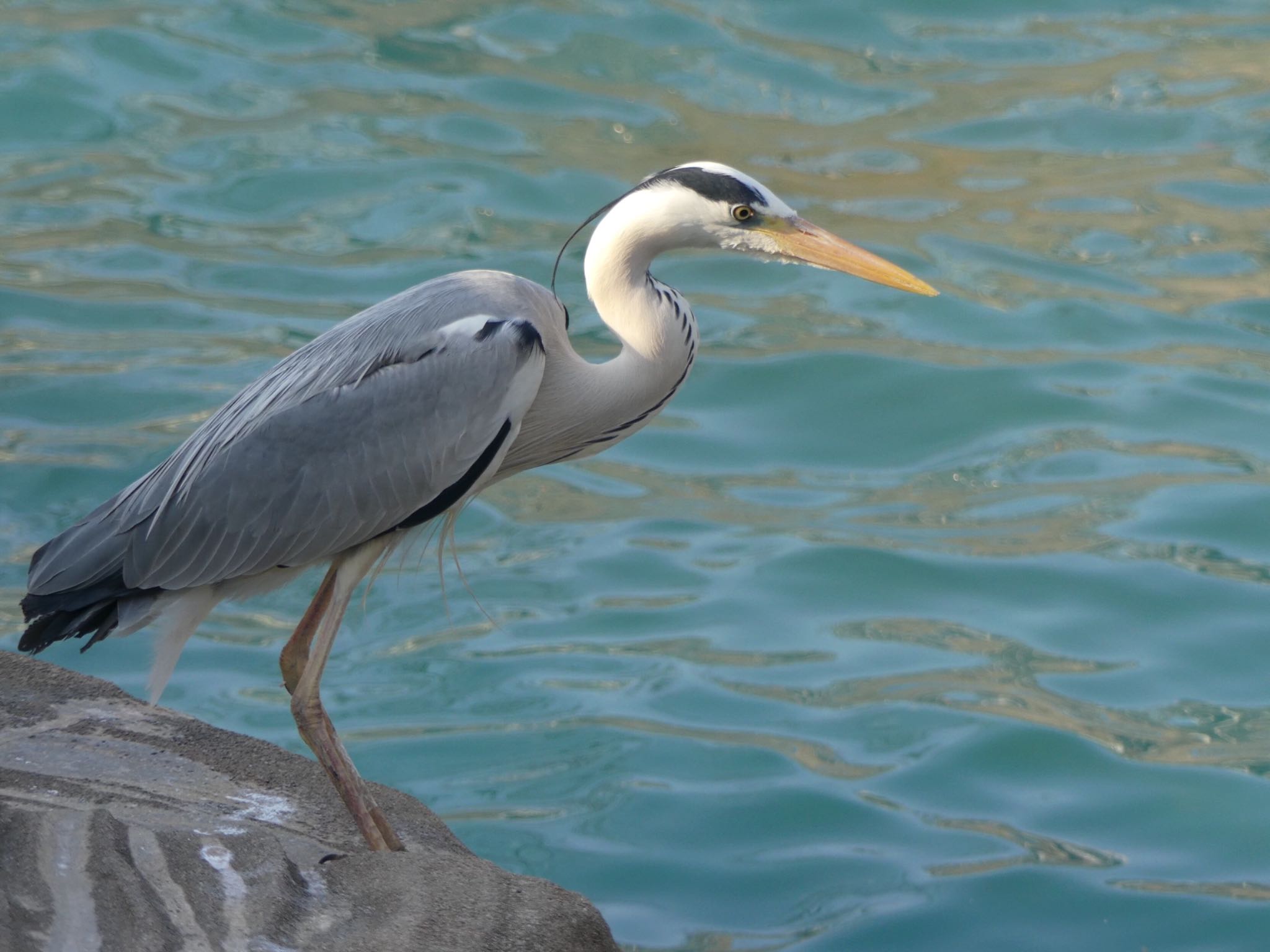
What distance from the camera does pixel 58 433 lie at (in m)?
7.52

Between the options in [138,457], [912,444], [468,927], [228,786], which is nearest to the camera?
[468,927]

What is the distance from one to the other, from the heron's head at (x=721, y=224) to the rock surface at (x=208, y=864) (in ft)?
5.31

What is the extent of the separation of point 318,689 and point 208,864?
74 centimetres

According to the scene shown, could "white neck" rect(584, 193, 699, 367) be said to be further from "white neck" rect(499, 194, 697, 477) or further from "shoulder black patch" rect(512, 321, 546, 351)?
"shoulder black patch" rect(512, 321, 546, 351)

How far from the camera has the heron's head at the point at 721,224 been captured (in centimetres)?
447

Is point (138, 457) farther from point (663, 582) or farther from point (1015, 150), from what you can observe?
point (1015, 150)

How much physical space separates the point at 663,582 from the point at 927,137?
4.56 metres

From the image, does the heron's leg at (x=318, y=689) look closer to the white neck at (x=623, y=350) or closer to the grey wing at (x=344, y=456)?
the grey wing at (x=344, y=456)

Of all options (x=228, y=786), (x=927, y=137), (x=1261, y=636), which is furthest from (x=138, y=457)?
(x=927, y=137)

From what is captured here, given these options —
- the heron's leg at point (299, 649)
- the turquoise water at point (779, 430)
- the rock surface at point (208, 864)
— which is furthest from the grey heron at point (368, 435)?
the turquoise water at point (779, 430)

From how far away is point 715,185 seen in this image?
447 centimetres

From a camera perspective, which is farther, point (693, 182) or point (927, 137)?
point (927, 137)

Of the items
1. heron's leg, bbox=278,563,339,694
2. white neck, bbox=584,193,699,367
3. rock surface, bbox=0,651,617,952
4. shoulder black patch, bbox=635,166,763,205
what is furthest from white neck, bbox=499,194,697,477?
rock surface, bbox=0,651,617,952

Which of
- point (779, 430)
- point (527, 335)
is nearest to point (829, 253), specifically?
point (527, 335)
